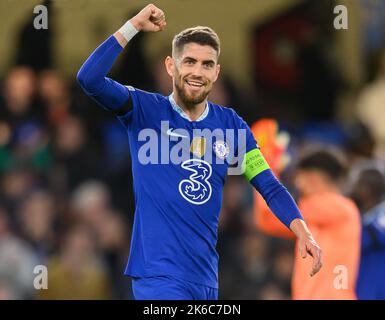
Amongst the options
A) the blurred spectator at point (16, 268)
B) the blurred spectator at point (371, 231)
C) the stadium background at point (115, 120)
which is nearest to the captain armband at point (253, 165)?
the blurred spectator at point (371, 231)

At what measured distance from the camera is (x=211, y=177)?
5.32m

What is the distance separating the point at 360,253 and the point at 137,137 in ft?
8.15

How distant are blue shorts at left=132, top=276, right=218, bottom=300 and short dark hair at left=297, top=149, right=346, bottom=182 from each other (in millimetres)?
A: 1953

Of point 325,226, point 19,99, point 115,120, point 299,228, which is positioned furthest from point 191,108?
point 19,99

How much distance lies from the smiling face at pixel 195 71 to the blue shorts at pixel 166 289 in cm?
92

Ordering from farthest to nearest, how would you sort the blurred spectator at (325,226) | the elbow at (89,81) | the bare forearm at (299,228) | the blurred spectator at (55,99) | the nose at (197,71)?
the blurred spectator at (55,99), the blurred spectator at (325,226), the nose at (197,71), the bare forearm at (299,228), the elbow at (89,81)

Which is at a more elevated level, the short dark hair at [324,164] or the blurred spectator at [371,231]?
the short dark hair at [324,164]

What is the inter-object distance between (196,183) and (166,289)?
0.56 metres

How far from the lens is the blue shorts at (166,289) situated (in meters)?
5.10

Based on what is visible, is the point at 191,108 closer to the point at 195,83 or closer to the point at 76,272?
the point at 195,83

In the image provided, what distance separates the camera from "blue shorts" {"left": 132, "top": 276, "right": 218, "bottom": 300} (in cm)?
510

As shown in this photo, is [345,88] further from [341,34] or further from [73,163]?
[73,163]

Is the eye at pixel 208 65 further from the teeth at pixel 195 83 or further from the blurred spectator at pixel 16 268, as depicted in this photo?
the blurred spectator at pixel 16 268

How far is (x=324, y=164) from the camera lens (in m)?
6.95
